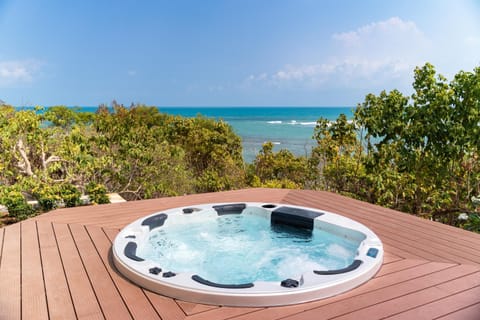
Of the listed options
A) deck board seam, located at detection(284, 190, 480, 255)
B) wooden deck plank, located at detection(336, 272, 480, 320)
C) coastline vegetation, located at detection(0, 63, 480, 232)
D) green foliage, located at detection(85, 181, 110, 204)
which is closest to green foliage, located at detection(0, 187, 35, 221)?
coastline vegetation, located at detection(0, 63, 480, 232)

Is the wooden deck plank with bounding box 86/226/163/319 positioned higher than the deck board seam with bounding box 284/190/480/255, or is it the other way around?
the deck board seam with bounding box 284/190/480/255

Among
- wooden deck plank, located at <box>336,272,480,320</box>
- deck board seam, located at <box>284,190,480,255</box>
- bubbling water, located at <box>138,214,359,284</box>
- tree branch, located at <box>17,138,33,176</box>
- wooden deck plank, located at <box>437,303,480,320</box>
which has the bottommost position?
bubbling water, located at <box>138,214,359,284</box>

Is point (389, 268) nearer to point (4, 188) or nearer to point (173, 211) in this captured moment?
point (173, 211)

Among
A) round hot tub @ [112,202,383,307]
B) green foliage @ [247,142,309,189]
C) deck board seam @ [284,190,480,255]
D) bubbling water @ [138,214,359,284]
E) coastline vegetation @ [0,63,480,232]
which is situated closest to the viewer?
round hot tub @ [112,202,383,307]

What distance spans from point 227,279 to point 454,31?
188 inches

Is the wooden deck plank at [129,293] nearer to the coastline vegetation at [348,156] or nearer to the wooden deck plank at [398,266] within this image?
the wooden deck plank at [398,266]

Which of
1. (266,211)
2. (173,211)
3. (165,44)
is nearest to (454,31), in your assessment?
(266,211)

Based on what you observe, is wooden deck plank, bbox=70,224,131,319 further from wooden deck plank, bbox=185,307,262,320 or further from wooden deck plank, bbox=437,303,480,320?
wooden deck plank, bbox=437,303,480,320

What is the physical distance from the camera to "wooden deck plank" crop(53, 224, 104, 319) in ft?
5.66

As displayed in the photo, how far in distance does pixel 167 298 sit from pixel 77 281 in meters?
0.59

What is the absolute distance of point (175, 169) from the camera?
5418 millimetres

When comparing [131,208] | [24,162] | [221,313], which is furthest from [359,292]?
[24,162]

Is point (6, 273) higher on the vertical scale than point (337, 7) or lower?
lower

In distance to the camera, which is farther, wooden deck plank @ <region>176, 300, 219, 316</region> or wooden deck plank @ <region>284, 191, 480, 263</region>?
wooden deck plank @ <region>284, 191, 480, 263</region>
